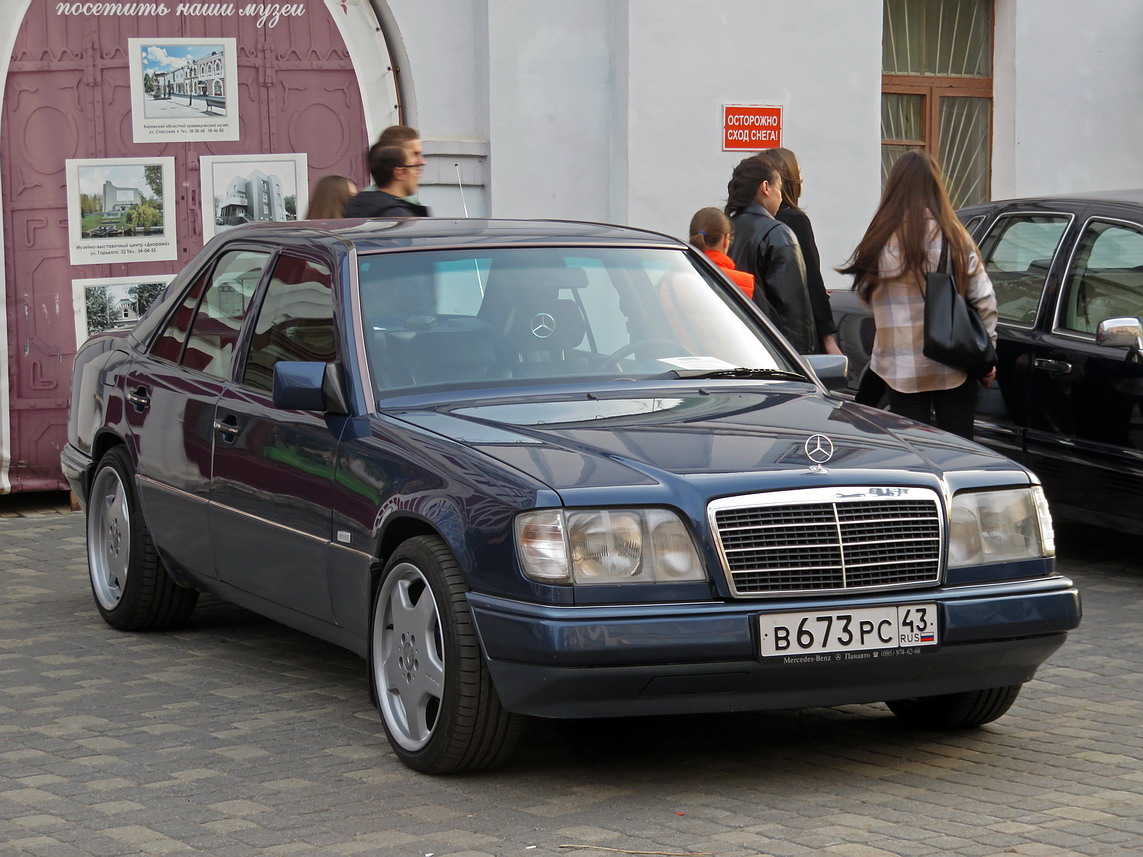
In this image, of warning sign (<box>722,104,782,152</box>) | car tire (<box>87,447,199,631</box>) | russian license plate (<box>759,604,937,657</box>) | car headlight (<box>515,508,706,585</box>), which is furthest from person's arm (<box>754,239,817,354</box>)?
warning sign (<box>722,104,782,152</box>)

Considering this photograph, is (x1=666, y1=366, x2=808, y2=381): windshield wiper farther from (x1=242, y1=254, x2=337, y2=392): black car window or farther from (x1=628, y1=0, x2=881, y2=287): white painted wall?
(x1=628, y1=0, x2=881, y2=287): white painted wall

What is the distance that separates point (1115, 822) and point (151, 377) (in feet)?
13.9

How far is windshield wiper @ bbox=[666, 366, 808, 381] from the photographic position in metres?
6.16

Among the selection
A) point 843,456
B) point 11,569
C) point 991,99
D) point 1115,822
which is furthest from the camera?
point 991,99

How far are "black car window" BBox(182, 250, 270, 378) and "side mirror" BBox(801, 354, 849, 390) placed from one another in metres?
2.05

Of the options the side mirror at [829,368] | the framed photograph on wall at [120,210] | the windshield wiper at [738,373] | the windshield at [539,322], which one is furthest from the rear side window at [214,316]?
the framed photograph on wall at [120,210]

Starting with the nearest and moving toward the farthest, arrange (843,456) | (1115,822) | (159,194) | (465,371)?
1. (1115,822)
2. (843,456)
3. (465,371)
4. (159,194)

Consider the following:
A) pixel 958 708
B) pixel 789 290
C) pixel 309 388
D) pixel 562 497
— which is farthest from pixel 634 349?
pixel 789 290

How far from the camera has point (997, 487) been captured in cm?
528

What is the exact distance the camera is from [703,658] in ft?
15.8

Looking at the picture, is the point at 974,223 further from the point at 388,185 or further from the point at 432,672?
the point at 432,672

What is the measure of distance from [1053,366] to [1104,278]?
477 millimetres

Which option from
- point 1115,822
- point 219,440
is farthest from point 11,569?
point 1115,822

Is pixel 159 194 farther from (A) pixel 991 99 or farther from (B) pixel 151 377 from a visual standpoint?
(A) pixel 991 99
